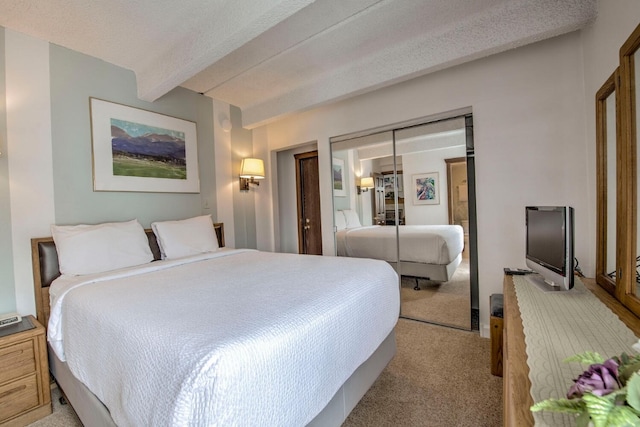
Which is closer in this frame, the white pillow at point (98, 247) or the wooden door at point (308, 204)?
the white pillow at point (98, 247)

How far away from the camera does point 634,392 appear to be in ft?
1.45

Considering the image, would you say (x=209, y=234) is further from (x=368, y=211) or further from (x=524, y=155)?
(x=524, y=155)

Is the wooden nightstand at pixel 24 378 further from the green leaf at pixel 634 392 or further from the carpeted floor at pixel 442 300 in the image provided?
the carpeted floor at pixel 442 300

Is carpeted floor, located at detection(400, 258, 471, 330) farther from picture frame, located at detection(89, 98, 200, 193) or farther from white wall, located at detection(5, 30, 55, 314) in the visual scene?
white wall, located at detection(5, 30, 55, 314)

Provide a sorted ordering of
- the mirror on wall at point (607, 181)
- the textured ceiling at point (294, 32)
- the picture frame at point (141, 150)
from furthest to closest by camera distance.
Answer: the picture frame at point (141, 150), the textured ceiling at point (294, 32), the mirror on wall at point (607, 181)

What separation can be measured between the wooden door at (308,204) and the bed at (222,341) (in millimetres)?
2260

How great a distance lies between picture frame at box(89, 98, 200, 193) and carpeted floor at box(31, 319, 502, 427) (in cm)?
182

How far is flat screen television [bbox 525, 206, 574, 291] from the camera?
145 centimetres

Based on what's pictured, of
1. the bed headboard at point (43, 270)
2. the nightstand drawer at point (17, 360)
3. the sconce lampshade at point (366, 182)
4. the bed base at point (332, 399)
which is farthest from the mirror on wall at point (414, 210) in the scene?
the nightstand drawer at point (17, 360)

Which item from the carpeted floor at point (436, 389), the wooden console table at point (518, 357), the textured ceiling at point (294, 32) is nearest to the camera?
the wooden console table at point (518, 357)

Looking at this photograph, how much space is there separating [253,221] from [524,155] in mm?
3351

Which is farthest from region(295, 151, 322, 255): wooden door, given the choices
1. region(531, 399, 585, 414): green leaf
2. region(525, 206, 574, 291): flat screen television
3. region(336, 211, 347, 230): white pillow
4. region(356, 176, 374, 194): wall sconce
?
region(531, 399, 585, 414): green leaf

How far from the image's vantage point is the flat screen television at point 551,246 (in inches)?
57.2

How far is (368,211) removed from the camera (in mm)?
3439
